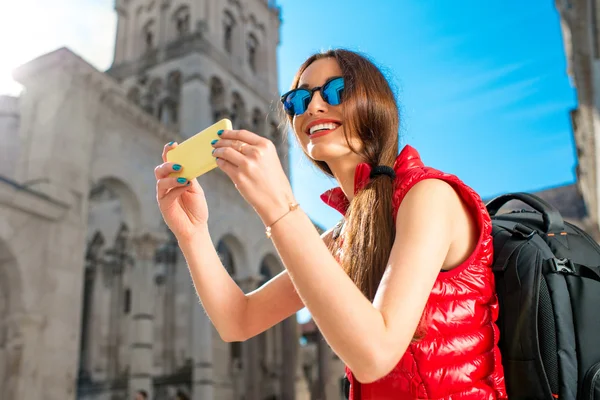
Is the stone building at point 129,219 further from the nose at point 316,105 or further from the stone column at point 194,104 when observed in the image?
the nose at point 316,105

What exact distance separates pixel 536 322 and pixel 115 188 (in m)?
14.5

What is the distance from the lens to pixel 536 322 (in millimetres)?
1505

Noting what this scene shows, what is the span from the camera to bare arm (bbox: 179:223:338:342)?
196 cm

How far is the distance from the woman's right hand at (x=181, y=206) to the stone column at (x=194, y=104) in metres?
18.0

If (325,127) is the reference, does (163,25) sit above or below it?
above

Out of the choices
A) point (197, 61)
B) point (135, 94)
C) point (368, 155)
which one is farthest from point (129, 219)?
point (368, 155)

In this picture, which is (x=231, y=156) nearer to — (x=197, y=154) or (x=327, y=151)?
(x=197, y=154)

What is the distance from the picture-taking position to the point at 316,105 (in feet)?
6.07

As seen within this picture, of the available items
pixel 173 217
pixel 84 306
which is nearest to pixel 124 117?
pixel 84 306

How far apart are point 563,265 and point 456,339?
0.41 m

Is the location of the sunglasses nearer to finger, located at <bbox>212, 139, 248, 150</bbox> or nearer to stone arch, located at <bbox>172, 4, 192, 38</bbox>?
finger, located at <bbox>212, 139, 248, 150</bbox>

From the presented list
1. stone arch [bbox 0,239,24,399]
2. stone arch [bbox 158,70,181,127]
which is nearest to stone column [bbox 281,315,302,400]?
stone arch [bbox 158,70,181,127]

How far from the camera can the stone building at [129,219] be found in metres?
10.7

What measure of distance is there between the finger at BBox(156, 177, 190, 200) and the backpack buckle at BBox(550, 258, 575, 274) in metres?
1.20
